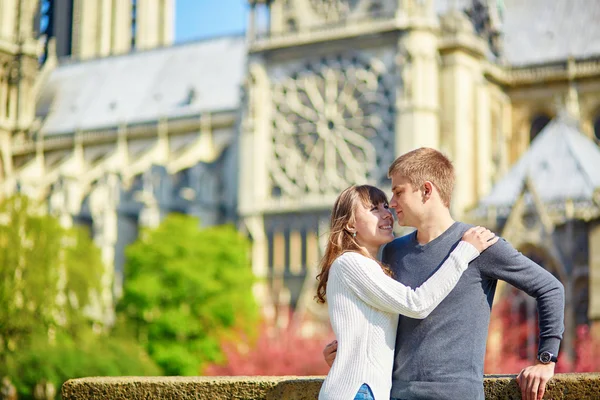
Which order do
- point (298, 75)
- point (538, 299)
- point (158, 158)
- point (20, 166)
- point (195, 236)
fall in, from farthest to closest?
point (20, 166) < point (158, 158) < point (298, 75) < point (195, 236) < point (538, 299)

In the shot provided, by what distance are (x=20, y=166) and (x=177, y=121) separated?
10.1 metres

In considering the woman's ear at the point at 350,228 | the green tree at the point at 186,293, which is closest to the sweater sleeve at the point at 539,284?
the woman's ear at the point at 350,228

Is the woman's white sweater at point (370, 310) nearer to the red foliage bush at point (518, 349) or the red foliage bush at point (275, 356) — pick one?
the red foliage bush at point (518, 349)

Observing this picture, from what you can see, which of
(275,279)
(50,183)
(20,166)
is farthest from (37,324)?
(20,166)

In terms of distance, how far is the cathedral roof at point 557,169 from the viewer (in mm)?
34812

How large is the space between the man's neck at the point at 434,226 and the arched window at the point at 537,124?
40.3 metres

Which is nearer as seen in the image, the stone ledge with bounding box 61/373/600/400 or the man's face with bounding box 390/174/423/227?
the man's face with bounding box 390/174/423/227

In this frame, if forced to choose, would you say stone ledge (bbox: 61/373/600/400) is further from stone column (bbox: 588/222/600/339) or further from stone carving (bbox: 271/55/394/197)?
stone carving (bbox: 271/55/394/197)

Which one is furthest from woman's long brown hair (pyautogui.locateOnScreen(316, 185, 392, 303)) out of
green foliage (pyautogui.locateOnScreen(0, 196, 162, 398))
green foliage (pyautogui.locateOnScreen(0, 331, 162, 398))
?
green foliage (pyautogui.locateOnScreen(0, 196, 162, 398))

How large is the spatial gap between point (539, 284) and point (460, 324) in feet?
1.22

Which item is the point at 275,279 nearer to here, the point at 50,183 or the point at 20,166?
the point at 50,183

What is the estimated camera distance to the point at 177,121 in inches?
1996

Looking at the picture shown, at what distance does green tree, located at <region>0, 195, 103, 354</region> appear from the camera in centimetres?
3188

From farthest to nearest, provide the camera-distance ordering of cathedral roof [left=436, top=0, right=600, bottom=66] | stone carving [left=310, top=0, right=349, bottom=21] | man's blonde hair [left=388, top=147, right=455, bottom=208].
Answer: cathedral roof [left=436, top=0, right=600, bottom=66] → stone carving [left=310, top=0, right=349, bottom=21] → man's blonde hair [left=388, top=147, right=455, bottom=208]
